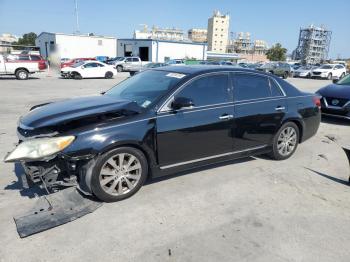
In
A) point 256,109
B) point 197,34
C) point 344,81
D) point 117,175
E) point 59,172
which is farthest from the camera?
point 197,34

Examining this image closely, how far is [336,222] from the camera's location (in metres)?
3.55

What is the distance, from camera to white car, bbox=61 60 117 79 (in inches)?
960

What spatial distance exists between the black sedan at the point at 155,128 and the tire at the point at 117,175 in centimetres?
1

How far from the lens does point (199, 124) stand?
4258 millimetres

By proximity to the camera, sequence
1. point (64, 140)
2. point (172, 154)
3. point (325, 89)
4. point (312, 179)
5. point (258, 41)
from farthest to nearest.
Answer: point (258, 41) → point (325, 89) → point (312, 179) → point (172, 154) → point (64, 140)

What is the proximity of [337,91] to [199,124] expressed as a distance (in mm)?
6410

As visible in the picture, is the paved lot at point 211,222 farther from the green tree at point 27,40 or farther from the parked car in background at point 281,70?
the green tree at point 27,40

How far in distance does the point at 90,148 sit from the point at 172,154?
3.63ft

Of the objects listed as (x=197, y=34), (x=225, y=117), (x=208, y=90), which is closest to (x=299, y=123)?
(x=225, y=117)

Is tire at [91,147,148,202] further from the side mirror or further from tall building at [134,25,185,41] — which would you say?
tall building at [134,25,185,41]

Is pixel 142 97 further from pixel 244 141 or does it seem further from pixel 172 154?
pixel 244 141

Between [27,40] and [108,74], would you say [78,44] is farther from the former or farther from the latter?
[27,40]

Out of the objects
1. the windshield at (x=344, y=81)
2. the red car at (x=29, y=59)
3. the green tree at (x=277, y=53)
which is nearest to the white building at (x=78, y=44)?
the red car at (x=29, y=59)

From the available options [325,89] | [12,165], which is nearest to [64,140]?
[12,165]
